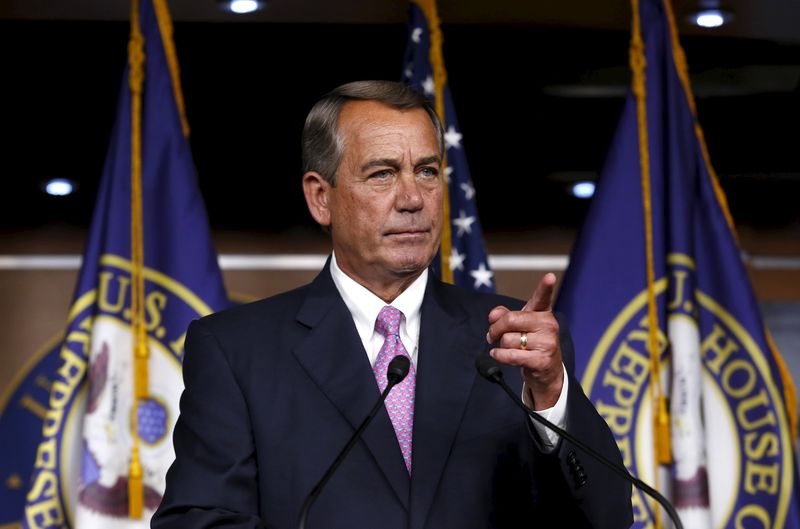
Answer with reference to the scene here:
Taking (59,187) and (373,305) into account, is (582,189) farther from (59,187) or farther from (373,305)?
(373,305)

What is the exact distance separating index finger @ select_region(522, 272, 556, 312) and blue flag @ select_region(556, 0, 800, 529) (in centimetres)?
198

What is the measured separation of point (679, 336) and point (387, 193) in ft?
5.72

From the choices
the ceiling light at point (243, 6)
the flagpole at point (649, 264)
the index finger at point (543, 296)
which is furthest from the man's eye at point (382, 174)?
the ceiling light at point (243, 6)

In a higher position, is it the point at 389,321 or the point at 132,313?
the point at 132,313

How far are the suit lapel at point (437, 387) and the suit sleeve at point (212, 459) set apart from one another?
276 millimetres

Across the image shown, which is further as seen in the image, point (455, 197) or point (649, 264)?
point (455, 197)

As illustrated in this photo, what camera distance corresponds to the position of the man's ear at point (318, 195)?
253 cm

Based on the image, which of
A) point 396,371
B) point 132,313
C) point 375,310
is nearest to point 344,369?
point 375,310

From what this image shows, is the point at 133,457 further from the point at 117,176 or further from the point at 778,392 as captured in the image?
the point at 778,392

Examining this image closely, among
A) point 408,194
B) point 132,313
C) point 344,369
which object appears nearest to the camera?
point 344,369

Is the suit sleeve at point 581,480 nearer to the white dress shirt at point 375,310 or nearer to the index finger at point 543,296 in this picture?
the index finger at point 543,296

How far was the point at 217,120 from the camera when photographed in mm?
4301

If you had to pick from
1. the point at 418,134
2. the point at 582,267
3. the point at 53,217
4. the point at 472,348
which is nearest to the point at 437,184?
the point at 418,134

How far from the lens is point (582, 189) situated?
4.50m
